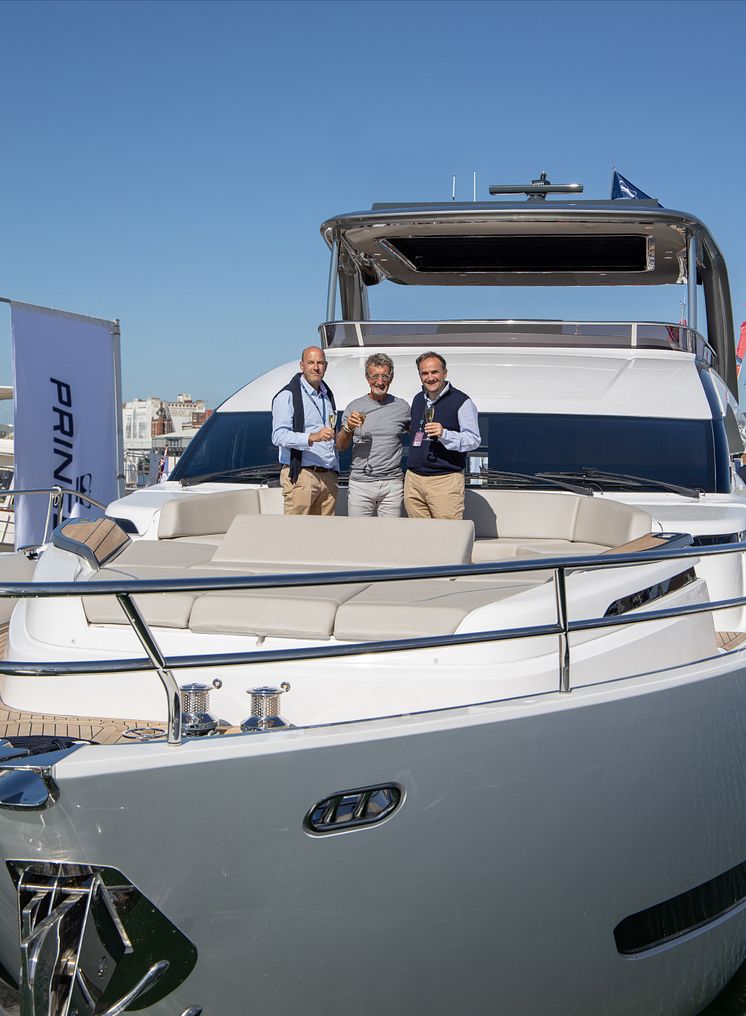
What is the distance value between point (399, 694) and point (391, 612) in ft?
0.82

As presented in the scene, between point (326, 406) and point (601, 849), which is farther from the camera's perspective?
point (326, 406)

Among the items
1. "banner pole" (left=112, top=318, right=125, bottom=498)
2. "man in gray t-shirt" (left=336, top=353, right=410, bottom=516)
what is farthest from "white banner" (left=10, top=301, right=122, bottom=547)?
"man in gray t-shirt" (left=336, top=353, right=410, bottom=516)

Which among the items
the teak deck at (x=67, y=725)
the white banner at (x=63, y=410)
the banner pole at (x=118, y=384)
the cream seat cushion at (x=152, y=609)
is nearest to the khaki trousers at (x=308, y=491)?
the cream seat cushion at (x=152, y=609)

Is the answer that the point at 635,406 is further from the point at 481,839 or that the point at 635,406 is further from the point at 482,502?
the point at 481,839

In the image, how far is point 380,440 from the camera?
5691mm

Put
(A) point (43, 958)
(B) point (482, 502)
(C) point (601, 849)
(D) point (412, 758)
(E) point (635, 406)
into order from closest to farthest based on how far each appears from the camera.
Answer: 1. (A) point (43, 958)
2. (D) point (412, 758)
3. (C) point (601, 849)
4. (B) point (482, 502)
5. (E) point (635, 406)

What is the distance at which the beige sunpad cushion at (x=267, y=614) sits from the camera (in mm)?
3275

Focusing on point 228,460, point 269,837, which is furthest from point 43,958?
point 228,460

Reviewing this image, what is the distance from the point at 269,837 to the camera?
2.48 metres

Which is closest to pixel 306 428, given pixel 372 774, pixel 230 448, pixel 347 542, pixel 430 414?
pixel 430 414

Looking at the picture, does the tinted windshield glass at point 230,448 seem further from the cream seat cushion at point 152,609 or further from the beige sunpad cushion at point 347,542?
the cream seat cushion at point 152,609

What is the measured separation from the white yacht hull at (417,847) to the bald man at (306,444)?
9.83ft

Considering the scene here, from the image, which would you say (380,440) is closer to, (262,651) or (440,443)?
(440,443)

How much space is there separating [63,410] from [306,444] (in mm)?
5518
